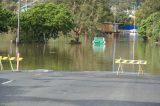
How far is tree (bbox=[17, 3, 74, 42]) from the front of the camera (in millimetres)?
74756

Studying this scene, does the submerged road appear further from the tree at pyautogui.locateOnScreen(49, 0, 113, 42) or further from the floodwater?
the tree at pyautogui.locateOnScreen(49, 0, 113, 42)

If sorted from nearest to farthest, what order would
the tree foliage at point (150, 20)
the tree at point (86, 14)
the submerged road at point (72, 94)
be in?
1. the submerged road at point (72, 94)
2. the tree at point (86, 14)
3. the tree foliage at point (150, 20)

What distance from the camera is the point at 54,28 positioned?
75.9m

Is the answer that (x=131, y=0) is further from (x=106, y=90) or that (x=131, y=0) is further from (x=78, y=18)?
(x=106, y=90)

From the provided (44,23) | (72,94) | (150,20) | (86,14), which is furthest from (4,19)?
(72,94)

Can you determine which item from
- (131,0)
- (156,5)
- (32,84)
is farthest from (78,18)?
(131,0)

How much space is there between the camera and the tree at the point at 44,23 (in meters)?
74.8

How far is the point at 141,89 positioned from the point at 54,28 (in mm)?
57155

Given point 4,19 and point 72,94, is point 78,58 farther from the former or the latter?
point 4,19

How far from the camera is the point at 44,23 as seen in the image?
7556 cm

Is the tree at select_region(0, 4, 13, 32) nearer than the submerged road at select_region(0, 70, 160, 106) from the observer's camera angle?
No

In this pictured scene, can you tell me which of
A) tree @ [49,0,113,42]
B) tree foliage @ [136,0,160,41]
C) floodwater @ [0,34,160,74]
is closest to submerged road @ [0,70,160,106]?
floodwater @ [0,34,160,74]

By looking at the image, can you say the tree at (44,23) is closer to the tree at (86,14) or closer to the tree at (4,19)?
the tree at (4,19)

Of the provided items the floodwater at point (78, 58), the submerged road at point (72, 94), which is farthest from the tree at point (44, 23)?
the submerged road at point (72, 94)
